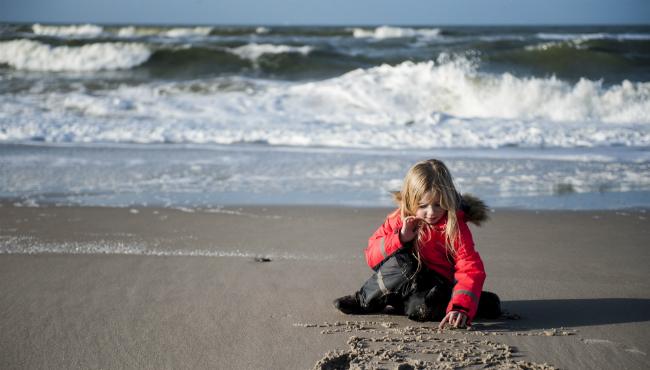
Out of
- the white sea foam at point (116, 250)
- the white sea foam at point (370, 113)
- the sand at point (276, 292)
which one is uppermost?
the sand at point (276, 292)

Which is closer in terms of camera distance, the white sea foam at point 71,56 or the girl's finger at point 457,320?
the girl's finger at point 457,320

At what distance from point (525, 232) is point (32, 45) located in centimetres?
1976

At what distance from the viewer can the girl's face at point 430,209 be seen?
2902 millimetres

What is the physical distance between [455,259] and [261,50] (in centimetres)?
1860

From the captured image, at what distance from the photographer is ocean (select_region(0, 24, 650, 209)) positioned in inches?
241

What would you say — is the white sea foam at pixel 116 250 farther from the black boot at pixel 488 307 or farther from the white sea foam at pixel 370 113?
the white sea foam at pixel 370 113

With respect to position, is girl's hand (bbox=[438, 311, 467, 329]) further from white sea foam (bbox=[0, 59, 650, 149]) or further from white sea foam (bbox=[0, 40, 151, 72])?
white sea foam (bbox=[0, 40, 151, 72])

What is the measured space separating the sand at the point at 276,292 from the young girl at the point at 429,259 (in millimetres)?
85

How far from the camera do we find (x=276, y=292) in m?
3.43

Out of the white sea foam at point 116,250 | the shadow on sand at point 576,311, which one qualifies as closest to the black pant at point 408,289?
the shadow on sand at point 576,311

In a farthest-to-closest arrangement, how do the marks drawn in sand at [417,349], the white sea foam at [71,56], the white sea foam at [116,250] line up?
the white sea foam at [71,56] → the white sea foam at [116,250] → the marks drawn in sand at [417,349]

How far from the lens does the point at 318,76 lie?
17.5 meters

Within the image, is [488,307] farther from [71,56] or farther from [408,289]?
[71,56]

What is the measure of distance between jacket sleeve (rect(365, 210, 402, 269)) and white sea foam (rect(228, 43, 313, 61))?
1719 cm
